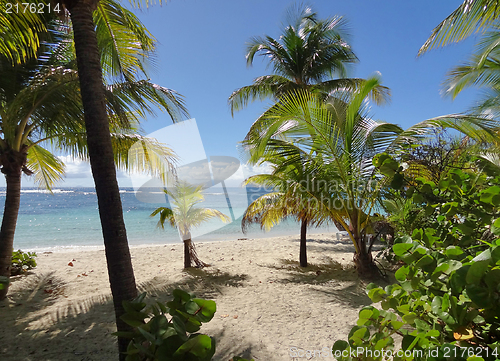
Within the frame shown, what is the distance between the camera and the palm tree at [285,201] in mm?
5723

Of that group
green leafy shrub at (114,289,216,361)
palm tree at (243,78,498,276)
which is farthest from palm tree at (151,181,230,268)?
green leafy shrub at (114,289,216,361)

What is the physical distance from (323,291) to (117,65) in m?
5.52

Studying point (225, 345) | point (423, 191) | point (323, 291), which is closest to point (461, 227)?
point (423, 191)

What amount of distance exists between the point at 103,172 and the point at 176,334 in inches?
77.5

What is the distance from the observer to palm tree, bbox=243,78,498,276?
189 inches

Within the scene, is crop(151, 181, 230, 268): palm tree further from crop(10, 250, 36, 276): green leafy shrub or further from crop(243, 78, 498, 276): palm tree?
crop(10, 250, 36, 276): green leafy shrub

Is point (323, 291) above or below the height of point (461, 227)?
below

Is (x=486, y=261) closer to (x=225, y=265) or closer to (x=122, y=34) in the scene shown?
(x=122, y=34)

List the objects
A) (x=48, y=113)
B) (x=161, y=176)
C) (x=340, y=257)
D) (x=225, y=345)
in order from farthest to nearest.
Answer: (x=340, y=257) → (x=161, y=176) → (x=48, y=113) → (x=225, y=345)

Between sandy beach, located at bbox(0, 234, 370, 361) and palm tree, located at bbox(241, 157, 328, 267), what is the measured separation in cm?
124

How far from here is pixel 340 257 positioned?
8016 millimetres

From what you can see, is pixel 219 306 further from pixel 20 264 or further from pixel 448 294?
pixel 20 264

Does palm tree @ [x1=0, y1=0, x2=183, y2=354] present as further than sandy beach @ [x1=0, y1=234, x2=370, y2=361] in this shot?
No

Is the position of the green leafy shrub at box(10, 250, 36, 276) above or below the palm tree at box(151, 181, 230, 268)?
below
